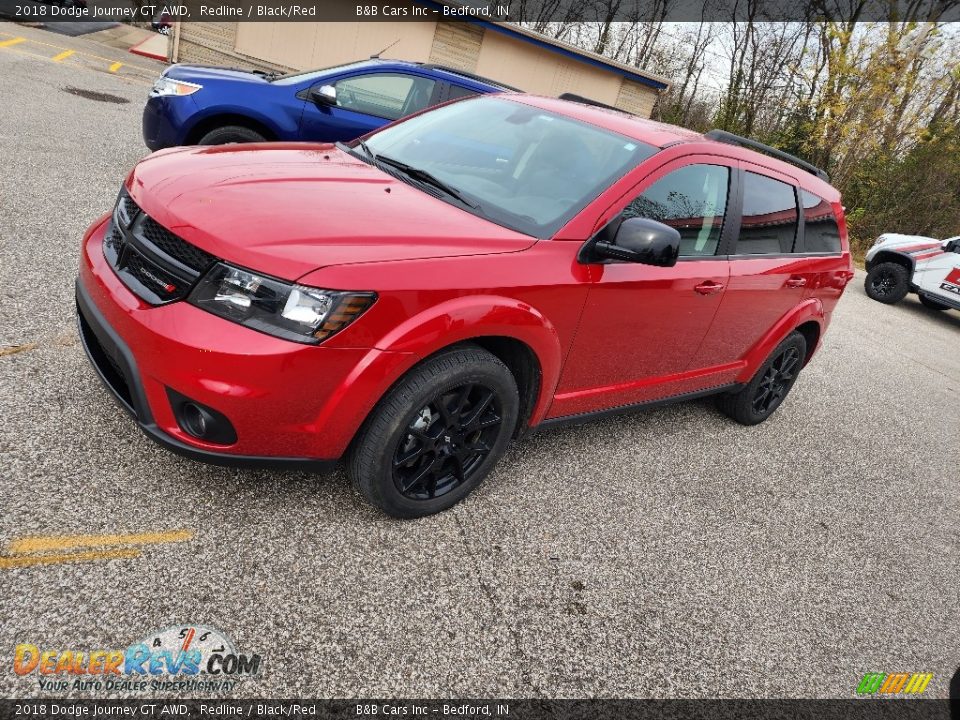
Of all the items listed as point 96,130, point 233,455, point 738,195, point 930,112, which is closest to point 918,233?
point 930,112

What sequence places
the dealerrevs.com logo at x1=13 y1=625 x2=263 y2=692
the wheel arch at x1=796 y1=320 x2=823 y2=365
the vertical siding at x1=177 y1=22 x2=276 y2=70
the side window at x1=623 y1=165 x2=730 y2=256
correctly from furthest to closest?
the vertical siding at x1=177 y1=22 x2=276 y2=70
the wheel arch at x1=796 y1=320 x2=823 y2=365
the side window at x1=623 y1=165 x2=730 y2=256
the dealerrevs.com logo at x1=13 y1=625 x2=263 y2=692

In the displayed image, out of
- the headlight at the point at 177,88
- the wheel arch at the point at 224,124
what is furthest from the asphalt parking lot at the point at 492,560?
the headlight at the point at 177,88

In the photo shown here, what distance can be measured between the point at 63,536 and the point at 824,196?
458 centimetres

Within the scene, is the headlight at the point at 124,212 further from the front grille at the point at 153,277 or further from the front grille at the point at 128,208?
the front grille at the point at 153,277

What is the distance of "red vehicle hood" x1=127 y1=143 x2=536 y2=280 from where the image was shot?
2.14m

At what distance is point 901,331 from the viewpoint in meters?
9.80

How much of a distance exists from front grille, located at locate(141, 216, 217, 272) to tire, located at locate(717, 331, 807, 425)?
11.4 feet

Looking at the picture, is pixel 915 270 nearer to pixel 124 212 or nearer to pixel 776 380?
pixel 776 380

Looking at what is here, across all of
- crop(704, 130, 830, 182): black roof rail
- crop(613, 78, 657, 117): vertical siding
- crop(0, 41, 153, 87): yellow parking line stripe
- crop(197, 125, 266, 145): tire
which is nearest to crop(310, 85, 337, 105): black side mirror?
crop(197, 125, 266, 145): tire

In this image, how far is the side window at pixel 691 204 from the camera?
304 cm

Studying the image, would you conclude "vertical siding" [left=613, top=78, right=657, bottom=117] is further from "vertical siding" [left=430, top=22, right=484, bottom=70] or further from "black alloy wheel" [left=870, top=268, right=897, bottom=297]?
"black alloy wheel" [left=870, top=268, right=897, bottom=297]

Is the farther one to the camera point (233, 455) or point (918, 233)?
point (918, 233)

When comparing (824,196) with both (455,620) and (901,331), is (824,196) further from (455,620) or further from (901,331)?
(901,331)

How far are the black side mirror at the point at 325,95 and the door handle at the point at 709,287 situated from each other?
162 inches
